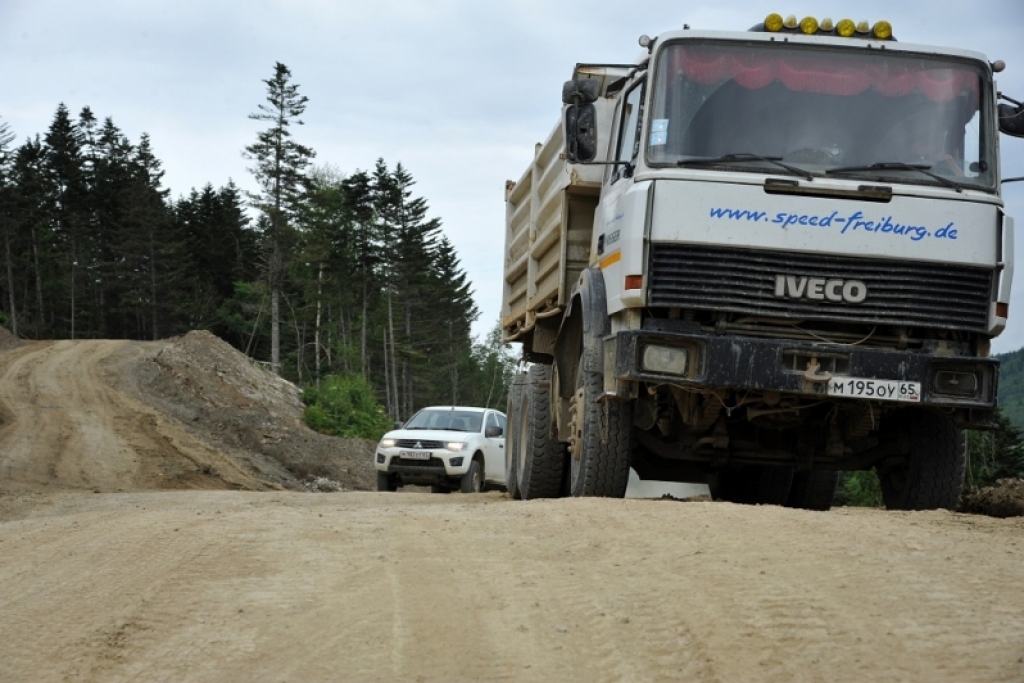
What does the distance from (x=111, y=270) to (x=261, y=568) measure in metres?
80.5

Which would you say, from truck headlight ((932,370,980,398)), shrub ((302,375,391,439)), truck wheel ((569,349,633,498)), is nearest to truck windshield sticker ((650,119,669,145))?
truck wheel ((569,349,633,498))

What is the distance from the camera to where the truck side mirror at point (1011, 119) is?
8594 mm

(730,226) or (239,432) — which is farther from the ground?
(730,226)

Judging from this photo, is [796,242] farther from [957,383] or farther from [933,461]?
[933,461]

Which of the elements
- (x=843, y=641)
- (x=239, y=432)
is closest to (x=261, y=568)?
(x=843, y=641)

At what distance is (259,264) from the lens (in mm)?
65125

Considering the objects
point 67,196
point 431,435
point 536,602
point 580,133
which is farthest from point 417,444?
point 67,196

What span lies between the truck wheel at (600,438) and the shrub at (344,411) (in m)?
26.5

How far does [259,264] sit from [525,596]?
61.0m

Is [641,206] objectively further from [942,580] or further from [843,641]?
[843,641]

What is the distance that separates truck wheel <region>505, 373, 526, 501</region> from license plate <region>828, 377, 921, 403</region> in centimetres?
533

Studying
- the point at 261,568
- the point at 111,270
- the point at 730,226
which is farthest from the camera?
the point at 111,270

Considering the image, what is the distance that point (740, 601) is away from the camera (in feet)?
17.4

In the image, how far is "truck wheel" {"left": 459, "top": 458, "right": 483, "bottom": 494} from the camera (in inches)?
806
